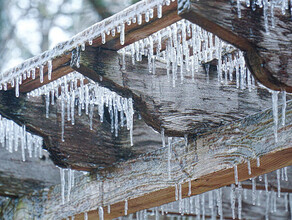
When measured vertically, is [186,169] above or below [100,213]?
above

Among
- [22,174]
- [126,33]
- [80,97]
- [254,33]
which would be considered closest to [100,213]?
[80,97]

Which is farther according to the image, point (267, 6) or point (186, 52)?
point (186, 52)

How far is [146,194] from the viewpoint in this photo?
2.92 m

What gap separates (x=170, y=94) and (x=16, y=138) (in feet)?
4.48

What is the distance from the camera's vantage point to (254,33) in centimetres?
197

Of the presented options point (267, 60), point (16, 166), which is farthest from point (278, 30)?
point (16, 166)

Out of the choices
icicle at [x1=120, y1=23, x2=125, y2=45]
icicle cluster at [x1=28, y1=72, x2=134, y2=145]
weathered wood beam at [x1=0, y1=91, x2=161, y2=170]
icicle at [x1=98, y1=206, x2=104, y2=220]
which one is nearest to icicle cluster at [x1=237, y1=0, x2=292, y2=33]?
icicle at [x1=120, y1=23, x2=125, y2=45]

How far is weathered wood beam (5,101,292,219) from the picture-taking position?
7.80ft

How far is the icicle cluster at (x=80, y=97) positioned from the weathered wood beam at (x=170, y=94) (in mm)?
281

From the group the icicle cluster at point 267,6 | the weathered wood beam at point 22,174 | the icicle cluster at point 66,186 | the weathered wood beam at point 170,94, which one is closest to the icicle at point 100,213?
the icicle cluster at point 66,186

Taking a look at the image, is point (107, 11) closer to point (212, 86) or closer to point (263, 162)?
point (212, 86)

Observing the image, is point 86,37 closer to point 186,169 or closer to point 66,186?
point 186,169

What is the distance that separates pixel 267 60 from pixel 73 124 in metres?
1.45

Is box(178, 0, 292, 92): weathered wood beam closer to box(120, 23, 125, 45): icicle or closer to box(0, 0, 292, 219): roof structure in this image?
box(0, 0, 292, 219): roof structure
